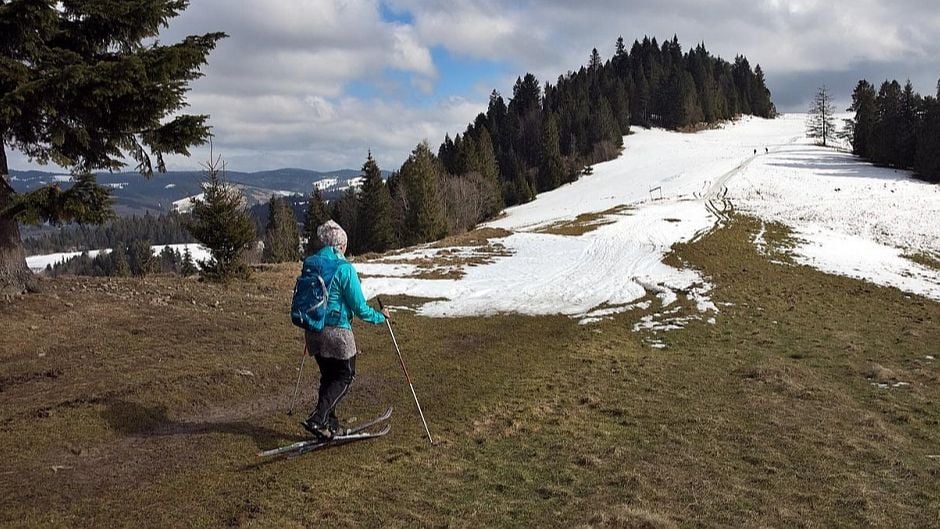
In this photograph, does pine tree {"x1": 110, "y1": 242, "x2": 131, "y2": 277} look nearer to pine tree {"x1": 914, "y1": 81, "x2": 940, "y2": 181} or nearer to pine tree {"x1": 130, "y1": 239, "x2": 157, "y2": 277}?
pine tree {"x1": 130, "y1": 239, "x2": 157, "y2": 277}

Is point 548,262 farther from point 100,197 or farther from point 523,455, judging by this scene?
point 523,455

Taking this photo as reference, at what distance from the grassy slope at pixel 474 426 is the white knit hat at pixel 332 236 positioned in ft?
8.84

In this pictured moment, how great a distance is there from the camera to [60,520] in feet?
17.9

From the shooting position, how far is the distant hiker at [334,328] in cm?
693

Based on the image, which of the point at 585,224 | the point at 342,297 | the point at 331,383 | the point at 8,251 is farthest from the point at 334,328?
the point at 585,224

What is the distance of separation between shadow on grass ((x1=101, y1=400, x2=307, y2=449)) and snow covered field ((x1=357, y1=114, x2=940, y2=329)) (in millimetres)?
10192

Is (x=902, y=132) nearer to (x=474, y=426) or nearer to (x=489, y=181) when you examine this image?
(x=489, y=181)

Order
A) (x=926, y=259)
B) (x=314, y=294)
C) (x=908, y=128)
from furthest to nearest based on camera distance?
(x=908, y=128)
(x=926, y=259)
(x=314, y=294)

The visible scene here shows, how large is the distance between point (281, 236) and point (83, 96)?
6072cm

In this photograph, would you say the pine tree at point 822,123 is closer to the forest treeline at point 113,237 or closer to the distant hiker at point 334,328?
the distant hiker at point 334,328

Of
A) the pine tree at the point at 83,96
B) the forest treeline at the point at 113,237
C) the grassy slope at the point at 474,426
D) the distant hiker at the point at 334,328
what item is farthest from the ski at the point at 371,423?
the forest treeline at the point at 113,237

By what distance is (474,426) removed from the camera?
8.22 meters

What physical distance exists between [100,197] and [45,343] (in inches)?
141

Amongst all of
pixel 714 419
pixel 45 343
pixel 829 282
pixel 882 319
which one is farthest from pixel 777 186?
pixel 45 343
